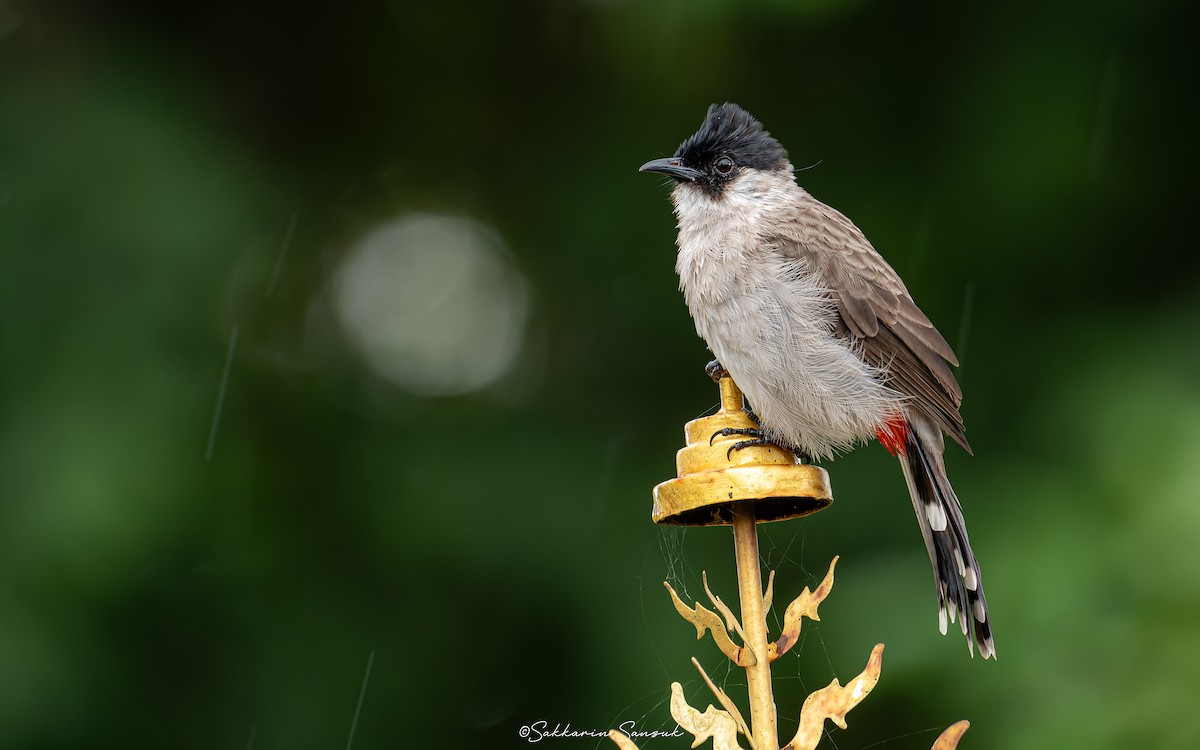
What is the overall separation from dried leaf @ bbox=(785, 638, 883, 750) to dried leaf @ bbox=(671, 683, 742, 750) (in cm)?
9

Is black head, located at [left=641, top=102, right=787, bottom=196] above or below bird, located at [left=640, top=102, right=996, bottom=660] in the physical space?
above

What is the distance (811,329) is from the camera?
3010mm

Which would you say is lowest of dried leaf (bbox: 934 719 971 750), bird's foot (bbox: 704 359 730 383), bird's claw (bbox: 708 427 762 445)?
dried leaf (bbox: 934 719 971 750)

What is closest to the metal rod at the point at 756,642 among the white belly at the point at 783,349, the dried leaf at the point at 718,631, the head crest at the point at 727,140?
the dried leaf at the point at 718,631

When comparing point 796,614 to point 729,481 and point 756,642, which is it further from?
point 729,481

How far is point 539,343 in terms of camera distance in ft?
17.7

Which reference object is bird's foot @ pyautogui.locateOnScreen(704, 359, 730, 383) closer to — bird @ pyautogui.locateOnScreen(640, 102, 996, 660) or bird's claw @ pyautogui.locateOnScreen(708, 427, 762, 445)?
bird @ pyautogui.locateOnScreen(640, 102, 996, 660)

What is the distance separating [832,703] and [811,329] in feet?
4.82

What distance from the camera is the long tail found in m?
2.54

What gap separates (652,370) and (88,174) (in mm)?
2438

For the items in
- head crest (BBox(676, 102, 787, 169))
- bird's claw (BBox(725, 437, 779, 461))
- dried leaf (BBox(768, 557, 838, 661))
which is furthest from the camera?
head crest (BBox(676, 102, 787, 169))

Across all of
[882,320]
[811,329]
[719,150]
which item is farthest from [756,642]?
[719,150]

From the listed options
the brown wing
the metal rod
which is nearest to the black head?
the brown wing

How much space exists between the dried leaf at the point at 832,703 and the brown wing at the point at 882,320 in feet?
4.68
